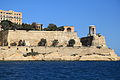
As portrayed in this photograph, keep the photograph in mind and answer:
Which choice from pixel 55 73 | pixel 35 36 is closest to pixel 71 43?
pixel 35 36

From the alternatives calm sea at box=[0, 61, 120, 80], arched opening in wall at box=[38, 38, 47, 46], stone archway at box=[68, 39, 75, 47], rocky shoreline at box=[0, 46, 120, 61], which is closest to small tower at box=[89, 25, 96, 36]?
stone archway at box=[68, 39, 75, 47]

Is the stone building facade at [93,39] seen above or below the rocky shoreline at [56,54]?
above

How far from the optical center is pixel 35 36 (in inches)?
2494

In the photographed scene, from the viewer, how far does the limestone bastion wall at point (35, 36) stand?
201ft

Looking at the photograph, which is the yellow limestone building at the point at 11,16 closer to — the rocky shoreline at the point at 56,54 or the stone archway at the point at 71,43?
the stone archway at the point at 71,43

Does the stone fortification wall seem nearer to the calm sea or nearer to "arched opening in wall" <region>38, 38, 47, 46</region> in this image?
"arched opening in wall" <region>38, 38, 47, 46</region>

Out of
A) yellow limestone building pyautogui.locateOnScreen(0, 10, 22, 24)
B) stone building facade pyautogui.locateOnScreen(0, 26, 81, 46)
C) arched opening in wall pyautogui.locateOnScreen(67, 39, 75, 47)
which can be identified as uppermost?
yellow limestone building pyautogui.locateOnScreen(0, 10, 22, 24)

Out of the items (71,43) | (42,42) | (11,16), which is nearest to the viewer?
(42,42)

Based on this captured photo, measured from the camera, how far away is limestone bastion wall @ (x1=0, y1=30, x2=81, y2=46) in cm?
6131

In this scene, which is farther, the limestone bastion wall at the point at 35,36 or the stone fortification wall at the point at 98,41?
the stone fortification wall at the point at 98,41

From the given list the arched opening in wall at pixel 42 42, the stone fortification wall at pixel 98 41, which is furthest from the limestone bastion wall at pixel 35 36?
the stone fortification wall at pixel 98 41

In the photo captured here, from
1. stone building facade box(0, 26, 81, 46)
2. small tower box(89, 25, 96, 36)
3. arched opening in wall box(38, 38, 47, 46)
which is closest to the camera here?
stone building facade box(0, 26, 81, 46)

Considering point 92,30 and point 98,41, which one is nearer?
point 98,41

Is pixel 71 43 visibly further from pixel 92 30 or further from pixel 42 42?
pixel 92 30
